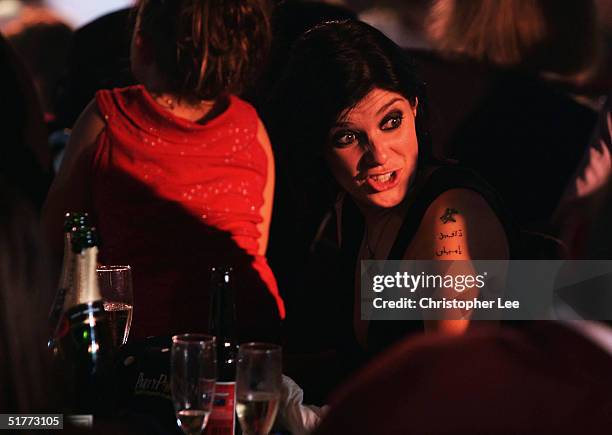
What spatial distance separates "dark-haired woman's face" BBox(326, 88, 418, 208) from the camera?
1736 mm

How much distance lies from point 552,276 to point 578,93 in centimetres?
119

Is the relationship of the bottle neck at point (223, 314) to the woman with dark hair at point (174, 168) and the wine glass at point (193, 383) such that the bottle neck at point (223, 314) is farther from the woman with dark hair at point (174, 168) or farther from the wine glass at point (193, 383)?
the woman with dark hair at point (174, 168)

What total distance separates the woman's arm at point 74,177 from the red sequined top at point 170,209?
0.08ft

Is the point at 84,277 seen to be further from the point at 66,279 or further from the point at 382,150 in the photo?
the point at 382,150

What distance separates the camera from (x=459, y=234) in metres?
1.65

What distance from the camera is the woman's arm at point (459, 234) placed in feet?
5.38

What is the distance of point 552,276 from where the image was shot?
1846 mm

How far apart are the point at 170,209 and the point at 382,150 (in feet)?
1.99

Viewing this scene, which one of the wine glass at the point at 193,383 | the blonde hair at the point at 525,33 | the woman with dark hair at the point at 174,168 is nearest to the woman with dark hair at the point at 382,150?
the woman with dark hair at the point at 174,168

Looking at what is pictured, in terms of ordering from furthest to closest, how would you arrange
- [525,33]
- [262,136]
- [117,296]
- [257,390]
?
[525,33]
[262,136]
[117,296]
[257,390]

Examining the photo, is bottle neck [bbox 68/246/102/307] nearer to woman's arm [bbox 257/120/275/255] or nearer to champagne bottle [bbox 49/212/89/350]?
champagne bottle [bbox 49/212/89/350]

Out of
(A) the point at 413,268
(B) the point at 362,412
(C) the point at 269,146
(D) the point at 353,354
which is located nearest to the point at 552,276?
(A) the point at 413,268

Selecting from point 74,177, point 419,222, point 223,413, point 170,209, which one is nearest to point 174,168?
point 170,209

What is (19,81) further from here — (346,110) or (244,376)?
(244,376)
